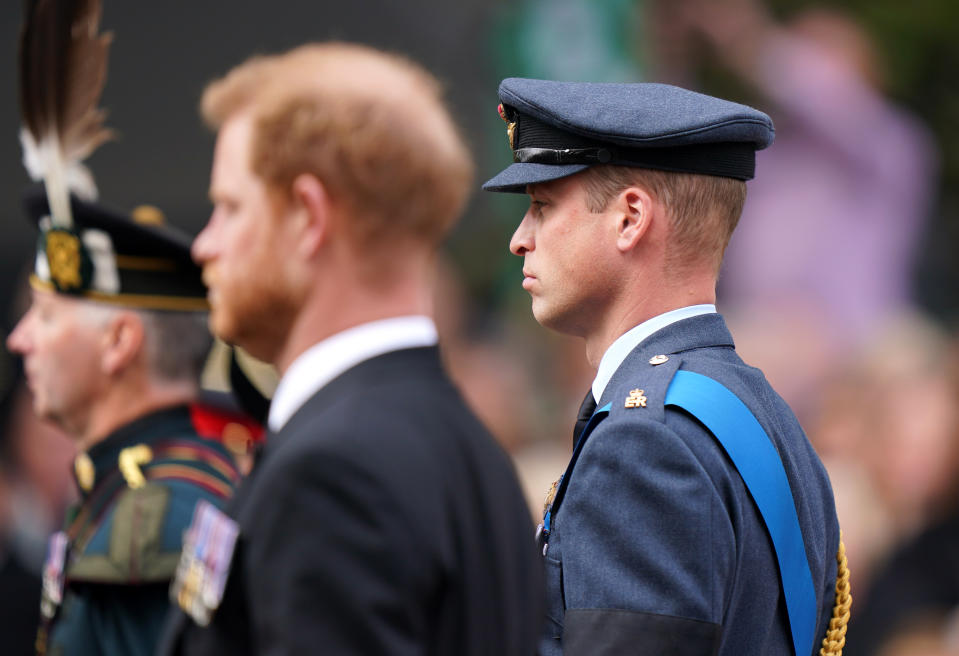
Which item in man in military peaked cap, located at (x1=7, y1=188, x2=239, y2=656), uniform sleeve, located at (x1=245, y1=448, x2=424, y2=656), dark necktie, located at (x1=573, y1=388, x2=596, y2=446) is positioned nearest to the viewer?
uniform sleeve, located at (x1=245, y1=448, x2=424, y2=656)

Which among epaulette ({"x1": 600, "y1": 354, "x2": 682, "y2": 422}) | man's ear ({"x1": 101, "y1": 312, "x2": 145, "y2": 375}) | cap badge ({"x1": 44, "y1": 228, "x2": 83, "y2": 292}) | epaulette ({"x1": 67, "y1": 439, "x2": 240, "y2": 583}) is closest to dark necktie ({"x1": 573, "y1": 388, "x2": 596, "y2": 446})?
epaulette ({"x1": 600, "y1": 354, "x2": 682, "y2": 422})

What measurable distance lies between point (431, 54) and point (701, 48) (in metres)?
2.86

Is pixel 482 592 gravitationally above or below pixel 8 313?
above

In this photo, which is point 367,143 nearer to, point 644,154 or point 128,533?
point 644,154

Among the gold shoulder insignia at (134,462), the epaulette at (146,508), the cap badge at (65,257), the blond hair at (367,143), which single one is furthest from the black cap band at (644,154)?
the cap badge at (65,257)

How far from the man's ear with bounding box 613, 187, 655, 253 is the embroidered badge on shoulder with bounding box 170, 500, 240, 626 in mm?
1074

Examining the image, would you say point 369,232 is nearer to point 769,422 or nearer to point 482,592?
point 482,592

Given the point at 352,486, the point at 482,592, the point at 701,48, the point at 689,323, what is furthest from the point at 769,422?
the point at 701,48

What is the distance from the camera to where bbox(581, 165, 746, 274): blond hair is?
2.63 meters

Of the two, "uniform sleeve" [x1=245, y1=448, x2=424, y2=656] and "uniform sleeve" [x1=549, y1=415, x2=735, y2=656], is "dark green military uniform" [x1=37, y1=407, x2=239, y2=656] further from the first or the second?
"uniform sleeve" [x1=245, y1=448, x2=424, y2=656]

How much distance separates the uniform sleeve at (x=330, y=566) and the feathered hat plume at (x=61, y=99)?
231 cm

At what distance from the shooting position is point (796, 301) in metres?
9.16

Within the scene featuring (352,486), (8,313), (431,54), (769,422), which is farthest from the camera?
(431,54)

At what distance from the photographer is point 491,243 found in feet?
29.9
